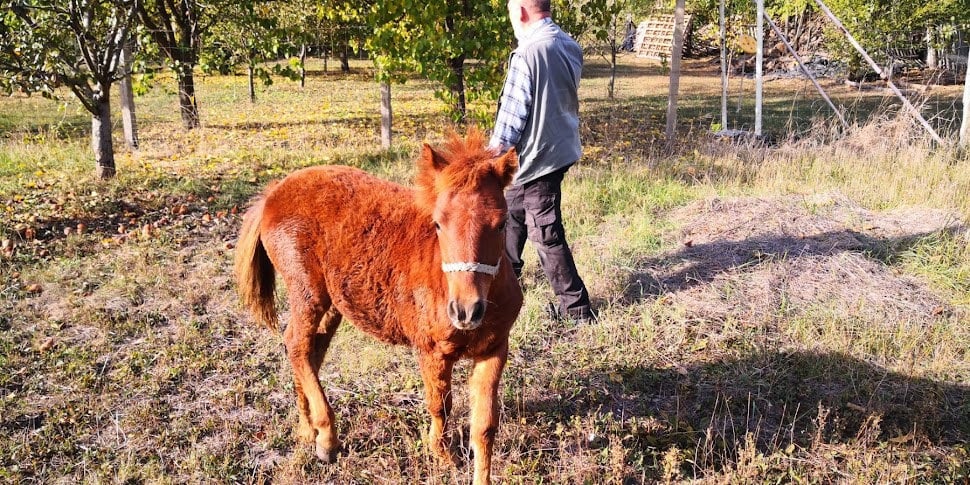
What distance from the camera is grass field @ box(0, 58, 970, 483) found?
10.4 ft

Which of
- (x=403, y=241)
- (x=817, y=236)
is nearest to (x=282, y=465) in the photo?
(x=403, y=241)

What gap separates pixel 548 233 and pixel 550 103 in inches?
36.0

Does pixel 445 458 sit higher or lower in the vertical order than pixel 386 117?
lower

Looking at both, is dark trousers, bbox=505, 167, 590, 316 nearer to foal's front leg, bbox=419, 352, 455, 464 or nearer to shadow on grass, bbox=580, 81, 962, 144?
foal's front leg, bbox=419, 352, 455, 464

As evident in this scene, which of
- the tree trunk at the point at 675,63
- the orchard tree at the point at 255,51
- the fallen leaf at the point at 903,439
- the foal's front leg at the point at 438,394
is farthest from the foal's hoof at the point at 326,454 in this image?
the tree trunk at the point at 675,63

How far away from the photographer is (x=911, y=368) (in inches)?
150

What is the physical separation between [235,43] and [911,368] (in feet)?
27.6

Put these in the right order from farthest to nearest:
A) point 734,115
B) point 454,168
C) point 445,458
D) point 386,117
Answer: point 734,115 → point 386,117 → point 445,458 → point 454,168

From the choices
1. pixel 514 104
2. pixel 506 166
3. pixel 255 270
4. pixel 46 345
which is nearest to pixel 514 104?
pixel 514 104

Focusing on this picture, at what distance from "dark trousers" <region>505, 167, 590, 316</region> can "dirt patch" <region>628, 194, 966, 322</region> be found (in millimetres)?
837

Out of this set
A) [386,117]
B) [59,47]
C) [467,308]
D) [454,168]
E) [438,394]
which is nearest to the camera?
[467,308]

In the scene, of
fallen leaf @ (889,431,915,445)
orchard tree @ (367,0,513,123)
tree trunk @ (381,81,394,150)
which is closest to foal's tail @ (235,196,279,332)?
fallen leaf @ (889,431,915,445)

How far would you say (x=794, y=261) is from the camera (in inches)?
199

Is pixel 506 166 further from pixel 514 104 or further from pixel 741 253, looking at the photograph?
pixel 741 253
